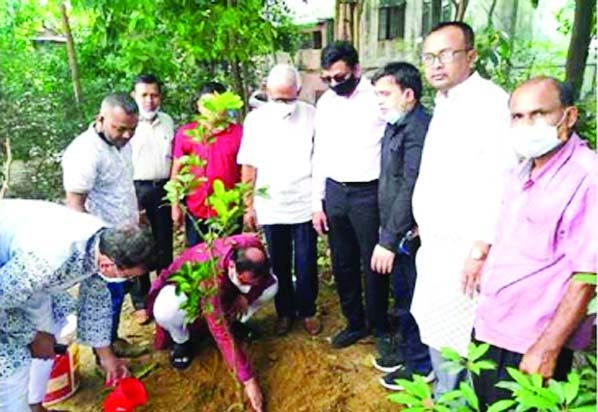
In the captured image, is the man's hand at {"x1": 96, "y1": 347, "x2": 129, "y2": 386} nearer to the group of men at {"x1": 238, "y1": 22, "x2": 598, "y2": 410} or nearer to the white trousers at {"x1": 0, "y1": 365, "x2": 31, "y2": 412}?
the white trousers at {"x1": 0, "y1": 365, "x2": 31, "y2": 412}

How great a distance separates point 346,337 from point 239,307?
0.62 metres

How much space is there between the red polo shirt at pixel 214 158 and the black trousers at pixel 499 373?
1.77 meters

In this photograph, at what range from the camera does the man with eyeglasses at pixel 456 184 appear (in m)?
1.86

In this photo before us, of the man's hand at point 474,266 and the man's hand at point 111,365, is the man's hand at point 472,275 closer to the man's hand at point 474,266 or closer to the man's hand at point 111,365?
the man's hand at point 474,266

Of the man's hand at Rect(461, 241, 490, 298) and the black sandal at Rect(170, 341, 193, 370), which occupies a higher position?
the man's hand at Rect(461, 241, 490, 298)

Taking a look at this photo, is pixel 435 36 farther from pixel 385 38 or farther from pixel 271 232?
pixel 385 38

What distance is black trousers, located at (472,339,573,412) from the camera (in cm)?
158

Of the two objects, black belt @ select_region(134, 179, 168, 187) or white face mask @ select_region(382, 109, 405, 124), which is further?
black belt @ select_region(134, 179, 168, 187)

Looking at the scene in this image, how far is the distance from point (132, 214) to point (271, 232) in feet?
2.40

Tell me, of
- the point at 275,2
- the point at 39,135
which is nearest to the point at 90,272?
the point at 39,135

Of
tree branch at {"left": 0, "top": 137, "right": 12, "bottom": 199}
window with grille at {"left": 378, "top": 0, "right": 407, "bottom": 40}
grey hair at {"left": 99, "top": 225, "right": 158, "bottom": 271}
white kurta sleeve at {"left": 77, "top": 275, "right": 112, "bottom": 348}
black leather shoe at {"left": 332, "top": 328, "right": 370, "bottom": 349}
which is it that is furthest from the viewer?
window with grille at {"left": 378, "top": 0, "right": 407, "bottom": 40}

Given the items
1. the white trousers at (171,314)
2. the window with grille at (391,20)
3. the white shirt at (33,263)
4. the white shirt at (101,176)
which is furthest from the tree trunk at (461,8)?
the window with grille at (391,20)

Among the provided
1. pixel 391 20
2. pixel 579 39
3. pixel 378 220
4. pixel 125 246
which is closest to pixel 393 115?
pixel 378 220

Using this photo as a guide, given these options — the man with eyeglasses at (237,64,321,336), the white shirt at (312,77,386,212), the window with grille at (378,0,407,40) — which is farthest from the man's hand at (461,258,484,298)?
the window with grille at (378,0,407,40)
